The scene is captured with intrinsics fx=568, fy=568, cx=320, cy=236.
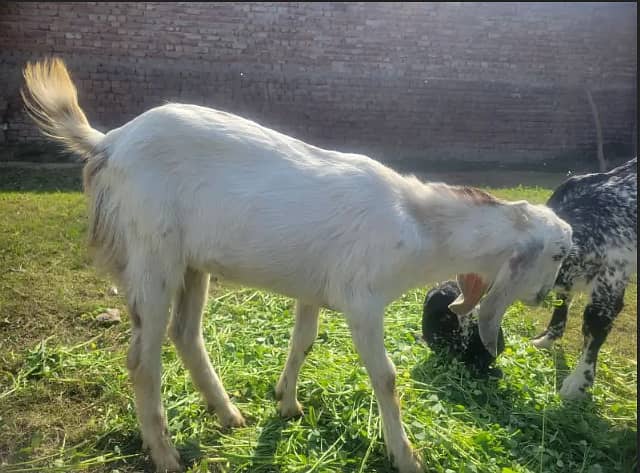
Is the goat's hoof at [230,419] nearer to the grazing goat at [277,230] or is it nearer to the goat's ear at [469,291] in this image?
the grazing goat at [277,230]

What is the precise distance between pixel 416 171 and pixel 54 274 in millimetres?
7282

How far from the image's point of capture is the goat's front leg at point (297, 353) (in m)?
3.20

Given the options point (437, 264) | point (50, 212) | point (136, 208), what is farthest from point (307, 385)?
point (50, 212)

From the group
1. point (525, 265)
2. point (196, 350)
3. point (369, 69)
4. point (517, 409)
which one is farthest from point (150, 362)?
point (369, 69)

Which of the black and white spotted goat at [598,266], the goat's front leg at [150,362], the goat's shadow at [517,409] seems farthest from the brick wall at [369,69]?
the goat's front leg at [150,362]

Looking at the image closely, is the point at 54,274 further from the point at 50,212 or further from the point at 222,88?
the point at 222,88

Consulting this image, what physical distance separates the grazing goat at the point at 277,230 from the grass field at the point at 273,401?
1.01 ft

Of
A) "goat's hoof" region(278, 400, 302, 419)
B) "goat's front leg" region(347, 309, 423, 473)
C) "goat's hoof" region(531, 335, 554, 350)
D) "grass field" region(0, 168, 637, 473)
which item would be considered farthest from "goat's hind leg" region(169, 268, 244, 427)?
"goat's hoof" region(531, 335, 554, 350)

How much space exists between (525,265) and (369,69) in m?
9.02

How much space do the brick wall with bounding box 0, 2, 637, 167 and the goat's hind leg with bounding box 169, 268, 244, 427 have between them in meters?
7.70

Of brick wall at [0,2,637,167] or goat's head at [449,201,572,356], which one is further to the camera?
brick wall at [0,2,637,167]

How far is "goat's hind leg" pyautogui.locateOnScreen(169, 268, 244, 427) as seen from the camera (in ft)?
10.2

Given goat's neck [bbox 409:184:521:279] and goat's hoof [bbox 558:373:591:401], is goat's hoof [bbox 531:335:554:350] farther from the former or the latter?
goat's neck [bbox 409:184:521:279]

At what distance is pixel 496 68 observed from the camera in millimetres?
11852
